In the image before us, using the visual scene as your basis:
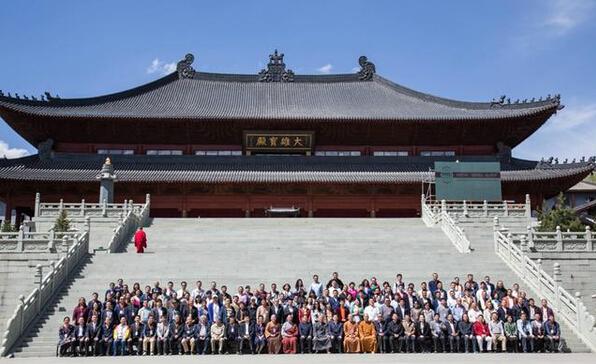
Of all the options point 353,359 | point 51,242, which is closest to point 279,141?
point 51,242

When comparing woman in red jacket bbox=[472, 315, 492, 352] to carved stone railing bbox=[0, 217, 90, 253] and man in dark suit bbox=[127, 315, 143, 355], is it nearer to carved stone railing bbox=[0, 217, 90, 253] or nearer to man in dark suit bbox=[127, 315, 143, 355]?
man in dark suit bbox=[127, 315, 143, 355]

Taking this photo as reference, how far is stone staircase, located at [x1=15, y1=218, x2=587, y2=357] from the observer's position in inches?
638

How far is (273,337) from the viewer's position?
12.7 meters

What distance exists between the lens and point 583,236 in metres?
19.5

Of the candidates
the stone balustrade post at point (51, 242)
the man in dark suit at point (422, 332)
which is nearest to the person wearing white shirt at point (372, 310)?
the man in dark suit at point (422, 332)

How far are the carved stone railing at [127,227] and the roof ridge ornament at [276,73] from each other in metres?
16.2

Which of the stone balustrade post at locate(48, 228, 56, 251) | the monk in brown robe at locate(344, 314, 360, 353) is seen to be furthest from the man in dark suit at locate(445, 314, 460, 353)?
the stone balustrade post at locate(48, 228, 56, 251)

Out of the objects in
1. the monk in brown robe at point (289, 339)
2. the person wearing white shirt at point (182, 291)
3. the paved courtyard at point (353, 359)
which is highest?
the person wearing white shirt at point (182, 291)

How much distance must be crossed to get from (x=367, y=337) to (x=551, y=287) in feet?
18.5

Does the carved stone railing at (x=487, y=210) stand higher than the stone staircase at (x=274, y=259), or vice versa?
the carved stone railing at (x=487, y=210)

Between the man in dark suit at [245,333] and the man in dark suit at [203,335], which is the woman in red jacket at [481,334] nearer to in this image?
the man in dark suit at [245,333]

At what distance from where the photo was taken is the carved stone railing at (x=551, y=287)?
13.8 metres

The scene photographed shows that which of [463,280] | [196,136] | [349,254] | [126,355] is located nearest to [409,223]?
[349,254]

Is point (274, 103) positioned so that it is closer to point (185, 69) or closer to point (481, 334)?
point (185, 69)
